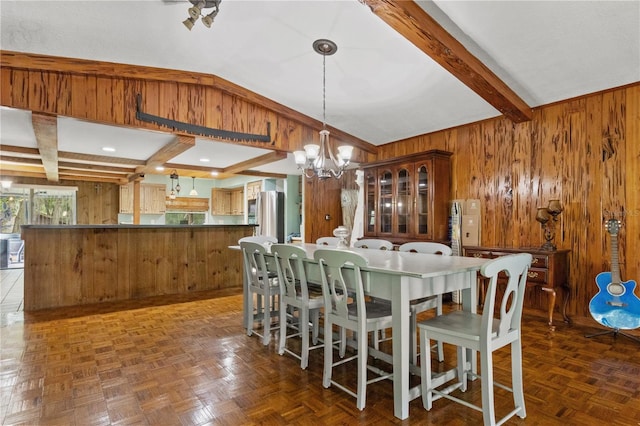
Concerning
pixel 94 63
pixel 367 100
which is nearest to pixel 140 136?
pixel 94 63

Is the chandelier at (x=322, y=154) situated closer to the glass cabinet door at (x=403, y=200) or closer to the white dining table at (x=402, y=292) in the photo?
the white dining table at (x=402, y=292)

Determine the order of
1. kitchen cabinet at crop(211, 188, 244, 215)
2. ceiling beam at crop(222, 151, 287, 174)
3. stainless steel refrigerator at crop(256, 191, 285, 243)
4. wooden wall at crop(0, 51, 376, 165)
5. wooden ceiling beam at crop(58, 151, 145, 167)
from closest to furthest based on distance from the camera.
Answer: wooden wall at crop(0, 51, 376, 165)
ceiling beam at crop(222, 151, 287, 174)
wooden ceiling beam at crop(58, 151, 145, 167)
stainless steel refrigerator at crop(256, 191, 285, 243)
kitchen cabinet at crop(211, 188, 244, 215)

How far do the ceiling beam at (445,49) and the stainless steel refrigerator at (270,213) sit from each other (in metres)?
4.68

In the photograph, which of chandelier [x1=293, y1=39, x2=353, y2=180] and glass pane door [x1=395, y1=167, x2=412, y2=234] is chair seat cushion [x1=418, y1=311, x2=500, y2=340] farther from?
glass pane door [x1=395, y1=167, x2=412, y2=234]

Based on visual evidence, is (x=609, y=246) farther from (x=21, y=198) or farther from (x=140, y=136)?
(x=21, y=198)

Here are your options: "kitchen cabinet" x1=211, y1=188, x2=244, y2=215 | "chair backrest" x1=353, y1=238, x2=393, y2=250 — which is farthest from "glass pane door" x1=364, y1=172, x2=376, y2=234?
"kitchen cabinet" x1=211, y1=188, x2=244, y2=215

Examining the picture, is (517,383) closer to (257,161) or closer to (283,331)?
(283,331)

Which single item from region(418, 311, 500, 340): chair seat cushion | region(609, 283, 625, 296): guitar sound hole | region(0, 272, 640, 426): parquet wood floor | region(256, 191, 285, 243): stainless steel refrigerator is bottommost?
region(0, 272, 640, 426): parquet wood floor

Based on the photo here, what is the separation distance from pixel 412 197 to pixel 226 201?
604cm

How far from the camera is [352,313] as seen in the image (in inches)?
82.4

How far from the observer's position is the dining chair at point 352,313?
6.14 feet

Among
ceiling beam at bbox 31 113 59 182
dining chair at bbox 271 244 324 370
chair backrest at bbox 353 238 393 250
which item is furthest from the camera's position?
chair backrest at bbox 353 238 393 250

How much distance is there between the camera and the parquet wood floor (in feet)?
5.86

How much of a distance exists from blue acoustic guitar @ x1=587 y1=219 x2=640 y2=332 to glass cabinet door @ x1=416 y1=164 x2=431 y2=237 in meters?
1.85
